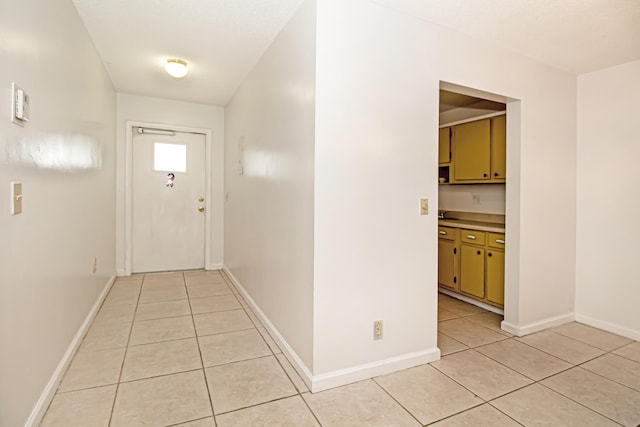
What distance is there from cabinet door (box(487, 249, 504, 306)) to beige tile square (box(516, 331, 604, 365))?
0.45 meters

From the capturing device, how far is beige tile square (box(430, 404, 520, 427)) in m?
1.72

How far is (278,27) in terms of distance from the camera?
8.21 feet

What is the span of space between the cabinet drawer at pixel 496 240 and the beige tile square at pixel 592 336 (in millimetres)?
856

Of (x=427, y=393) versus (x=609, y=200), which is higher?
(x=609, y=200)

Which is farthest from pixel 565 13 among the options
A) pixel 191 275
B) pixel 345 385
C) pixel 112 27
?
pixel 191 275

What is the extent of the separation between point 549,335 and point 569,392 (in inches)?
38.7

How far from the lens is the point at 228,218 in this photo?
465cm

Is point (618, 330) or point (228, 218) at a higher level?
point (228, 218)

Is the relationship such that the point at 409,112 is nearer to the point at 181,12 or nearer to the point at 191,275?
the point at 181,12

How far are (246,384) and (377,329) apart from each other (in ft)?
2.86

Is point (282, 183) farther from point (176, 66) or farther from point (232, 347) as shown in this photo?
point (176, 66)

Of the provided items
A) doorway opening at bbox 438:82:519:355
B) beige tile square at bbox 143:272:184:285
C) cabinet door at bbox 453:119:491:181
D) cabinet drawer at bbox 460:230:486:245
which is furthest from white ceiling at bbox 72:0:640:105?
beige tile square at bbox 143:272:184:285

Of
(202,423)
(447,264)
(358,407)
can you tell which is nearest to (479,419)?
(358,407)

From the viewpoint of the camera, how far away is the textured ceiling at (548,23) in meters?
2.08
